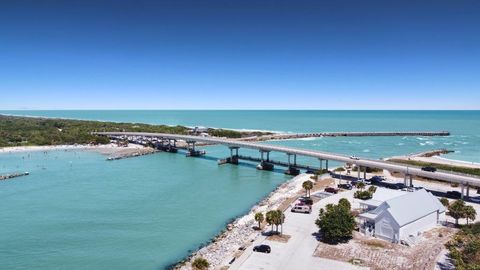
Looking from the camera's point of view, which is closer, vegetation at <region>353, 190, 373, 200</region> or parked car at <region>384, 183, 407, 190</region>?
vegetation at <region>353, 190, 373, 200</region>

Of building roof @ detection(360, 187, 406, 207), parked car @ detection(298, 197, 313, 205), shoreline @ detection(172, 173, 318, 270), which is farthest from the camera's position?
parked car @ detection(298, 197, 313, 205)

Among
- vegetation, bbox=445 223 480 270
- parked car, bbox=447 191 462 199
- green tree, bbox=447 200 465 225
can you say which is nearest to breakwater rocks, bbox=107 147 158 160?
parked car, bbox=447 191 462 199

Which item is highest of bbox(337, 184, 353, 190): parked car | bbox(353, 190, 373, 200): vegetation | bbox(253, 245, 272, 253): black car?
bbox(353, 190, 373, 200): vegetation

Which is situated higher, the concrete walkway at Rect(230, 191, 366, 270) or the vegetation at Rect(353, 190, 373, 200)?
the vegetation at Rect(353, 190, 373, 200)

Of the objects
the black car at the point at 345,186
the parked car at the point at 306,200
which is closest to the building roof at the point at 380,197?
the parked car at the point at 306,200

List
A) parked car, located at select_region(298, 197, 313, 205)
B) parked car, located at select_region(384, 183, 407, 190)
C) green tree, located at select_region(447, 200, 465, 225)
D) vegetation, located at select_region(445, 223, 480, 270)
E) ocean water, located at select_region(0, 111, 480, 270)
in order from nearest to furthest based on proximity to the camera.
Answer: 1. vegetation, located at select_region(445, 223, 480, 270)
2. ocean water, located at select_region(0, 111, 480, 270)
3. green tree, located at select_region(447, 200, 465, 225)
4. parked car, located at select_region(298, 197, 313, 205)
5. parked car, located at select_region(384, 183, 407, 190)

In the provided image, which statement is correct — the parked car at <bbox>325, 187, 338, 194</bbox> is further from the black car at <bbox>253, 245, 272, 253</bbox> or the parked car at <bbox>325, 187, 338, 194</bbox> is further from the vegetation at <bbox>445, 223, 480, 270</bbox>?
the black car at <bbox>253, 245, 272, 253</bbox>

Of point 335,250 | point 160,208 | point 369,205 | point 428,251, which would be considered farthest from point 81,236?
point 428,251

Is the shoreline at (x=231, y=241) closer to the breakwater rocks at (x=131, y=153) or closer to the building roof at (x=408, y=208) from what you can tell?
the building roof at (x=408, y=208)
